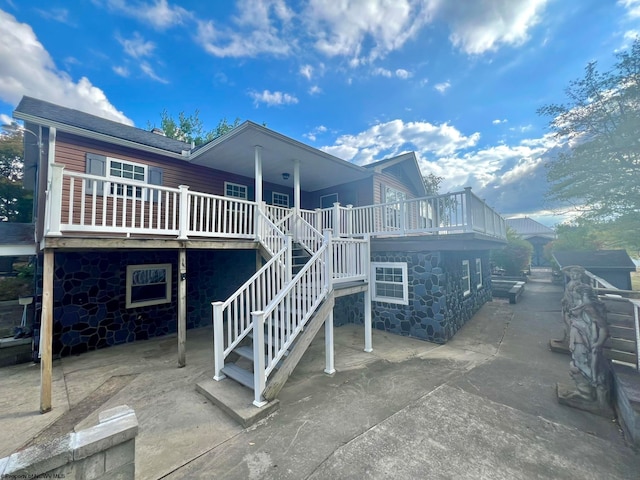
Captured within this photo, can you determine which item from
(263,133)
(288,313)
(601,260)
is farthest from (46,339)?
(601,260)

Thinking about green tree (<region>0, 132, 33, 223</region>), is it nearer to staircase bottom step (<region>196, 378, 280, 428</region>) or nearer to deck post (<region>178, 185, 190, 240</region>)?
deck post (<region>178, 185, 190, 240</region>)

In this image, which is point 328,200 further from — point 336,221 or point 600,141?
point 600,141

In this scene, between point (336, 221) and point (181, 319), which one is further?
point (336, 221)

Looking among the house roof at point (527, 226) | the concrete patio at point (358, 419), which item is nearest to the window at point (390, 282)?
the concrete patio at point (358, 419)

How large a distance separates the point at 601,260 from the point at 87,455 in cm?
1664

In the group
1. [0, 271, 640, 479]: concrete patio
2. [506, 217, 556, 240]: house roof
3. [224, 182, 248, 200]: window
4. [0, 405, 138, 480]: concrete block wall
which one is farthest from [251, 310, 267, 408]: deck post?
[506, 217, 556, 240]: house roof

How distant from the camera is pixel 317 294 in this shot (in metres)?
4.65

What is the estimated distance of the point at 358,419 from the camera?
3332 mm

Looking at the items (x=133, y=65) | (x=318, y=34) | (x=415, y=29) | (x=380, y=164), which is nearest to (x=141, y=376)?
(x=380, y=164)

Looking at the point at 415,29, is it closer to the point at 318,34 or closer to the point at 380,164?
the point at 318,34

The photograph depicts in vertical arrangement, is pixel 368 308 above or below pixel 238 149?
below

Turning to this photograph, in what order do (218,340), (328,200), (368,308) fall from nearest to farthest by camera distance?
(218,340) → (368,308) → (328,200)

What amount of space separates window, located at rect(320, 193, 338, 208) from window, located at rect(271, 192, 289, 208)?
1.66m

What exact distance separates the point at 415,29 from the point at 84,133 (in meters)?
10.5
